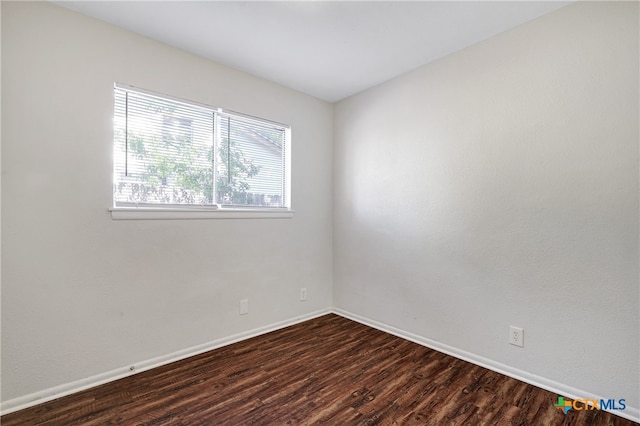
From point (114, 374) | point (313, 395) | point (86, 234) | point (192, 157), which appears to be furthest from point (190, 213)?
point (313, 395)

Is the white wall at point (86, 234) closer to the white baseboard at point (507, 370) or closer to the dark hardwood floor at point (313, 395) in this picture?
the dark hardwood floor at point (313, 395)

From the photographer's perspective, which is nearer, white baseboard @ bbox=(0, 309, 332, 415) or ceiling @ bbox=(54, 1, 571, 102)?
white baseboard @ bbox=(0, 309, 332, 415)

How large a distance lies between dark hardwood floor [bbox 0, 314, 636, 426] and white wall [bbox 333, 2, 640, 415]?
12.0 inches

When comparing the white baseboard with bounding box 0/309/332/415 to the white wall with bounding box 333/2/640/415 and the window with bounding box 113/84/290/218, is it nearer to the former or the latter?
the window with bounding box 113/84/290/218

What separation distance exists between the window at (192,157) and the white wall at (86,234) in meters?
0.11

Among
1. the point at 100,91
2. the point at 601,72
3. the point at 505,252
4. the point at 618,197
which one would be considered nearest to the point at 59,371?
the point at 100,91

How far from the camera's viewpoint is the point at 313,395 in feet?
6.15

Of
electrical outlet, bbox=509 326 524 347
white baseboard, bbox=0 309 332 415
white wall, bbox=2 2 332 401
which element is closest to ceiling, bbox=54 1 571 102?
white wall, bbox=2 2 332 401

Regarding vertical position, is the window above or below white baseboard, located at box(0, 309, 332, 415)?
above

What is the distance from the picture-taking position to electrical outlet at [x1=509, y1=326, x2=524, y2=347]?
204 cm

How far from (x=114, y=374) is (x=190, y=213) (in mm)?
1248

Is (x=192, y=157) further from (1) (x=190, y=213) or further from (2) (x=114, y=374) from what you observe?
(2) (x=114, y=374)

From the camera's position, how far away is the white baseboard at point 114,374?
5.65 feet

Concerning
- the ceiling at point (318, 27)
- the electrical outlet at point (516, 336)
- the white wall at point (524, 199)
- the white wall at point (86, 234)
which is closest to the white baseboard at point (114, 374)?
the white wall at point (86, 234)
